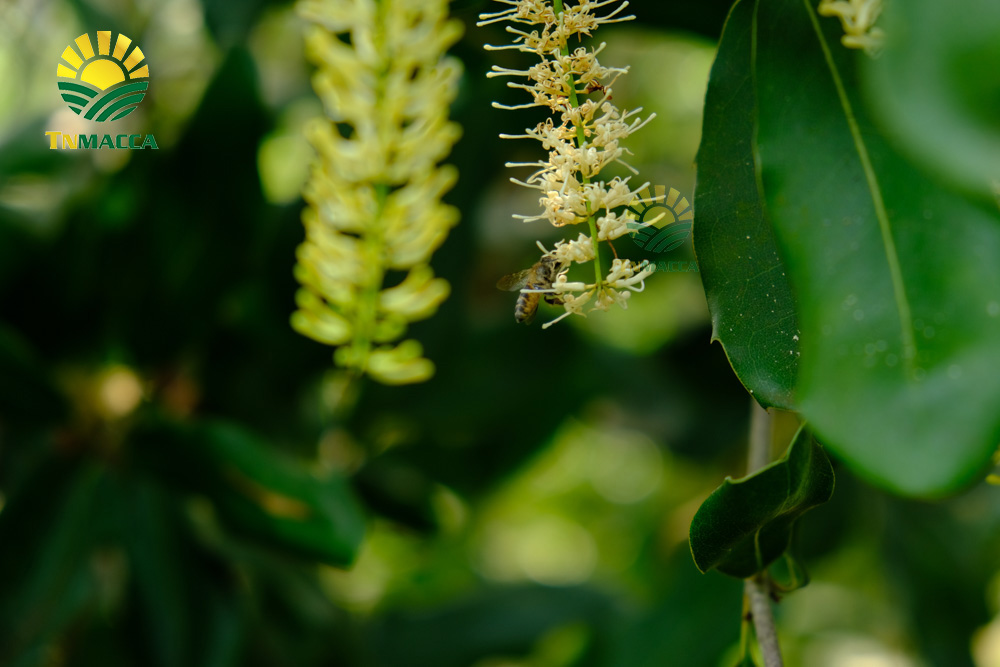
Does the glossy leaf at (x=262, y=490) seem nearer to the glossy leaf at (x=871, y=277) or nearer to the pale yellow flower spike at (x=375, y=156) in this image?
the pale yellow flower spike at (x=375, y=156)

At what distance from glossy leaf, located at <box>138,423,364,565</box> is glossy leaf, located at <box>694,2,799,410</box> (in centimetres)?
44

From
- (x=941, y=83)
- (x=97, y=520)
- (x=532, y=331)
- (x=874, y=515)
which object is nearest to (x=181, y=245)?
(x=97, y=520)

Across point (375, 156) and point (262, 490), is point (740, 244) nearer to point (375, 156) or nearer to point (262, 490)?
point (375, 156)

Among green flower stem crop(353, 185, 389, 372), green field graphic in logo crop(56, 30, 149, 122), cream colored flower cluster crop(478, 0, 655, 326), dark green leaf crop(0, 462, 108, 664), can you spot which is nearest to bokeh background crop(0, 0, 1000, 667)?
dark green leaf crop(0, 462, 108, 664)

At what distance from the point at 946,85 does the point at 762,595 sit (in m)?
0.29

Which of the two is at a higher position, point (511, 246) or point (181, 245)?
point (181, 245)

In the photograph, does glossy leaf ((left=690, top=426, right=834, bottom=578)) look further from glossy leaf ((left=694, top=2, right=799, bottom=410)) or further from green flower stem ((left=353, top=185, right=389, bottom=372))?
green flower stem ((left=353, top=185, right=389, bottom=372))

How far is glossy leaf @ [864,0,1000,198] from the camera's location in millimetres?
227

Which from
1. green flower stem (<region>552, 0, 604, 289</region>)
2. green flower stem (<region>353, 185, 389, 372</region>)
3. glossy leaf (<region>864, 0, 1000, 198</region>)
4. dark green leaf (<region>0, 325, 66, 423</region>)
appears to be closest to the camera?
glossy leaf (<region>864, 0, 1000, 198</region>)

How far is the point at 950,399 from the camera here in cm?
29

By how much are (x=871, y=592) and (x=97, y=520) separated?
5.41 feet

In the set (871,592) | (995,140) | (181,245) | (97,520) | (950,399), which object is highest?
(995,140)

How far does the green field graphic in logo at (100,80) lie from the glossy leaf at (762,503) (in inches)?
24.1

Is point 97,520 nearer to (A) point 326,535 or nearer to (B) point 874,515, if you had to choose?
(A) point 326,535
